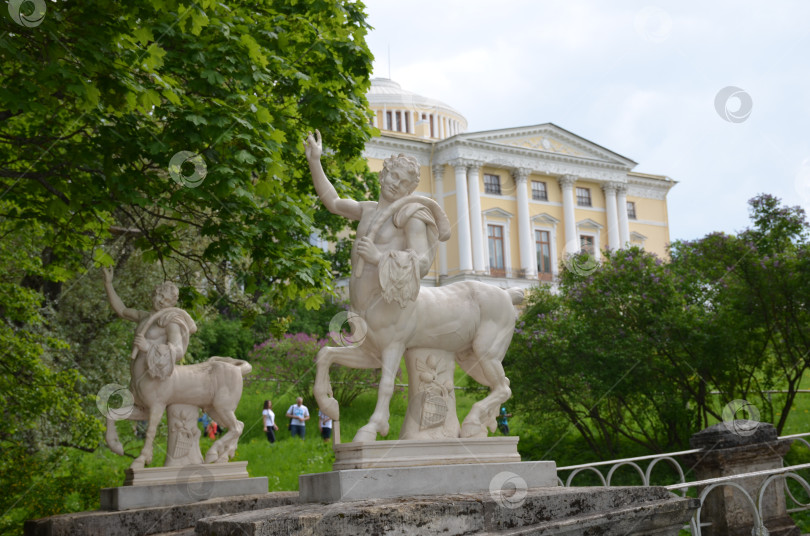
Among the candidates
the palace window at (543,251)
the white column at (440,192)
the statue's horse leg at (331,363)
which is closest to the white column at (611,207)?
the palace window at (543,251)

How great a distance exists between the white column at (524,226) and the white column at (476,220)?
123 inches

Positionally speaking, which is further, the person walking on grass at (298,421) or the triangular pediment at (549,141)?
the triangular pediment at (549,141)

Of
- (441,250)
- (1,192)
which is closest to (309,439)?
(1,192)

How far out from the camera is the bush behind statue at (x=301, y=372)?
83.4 ft

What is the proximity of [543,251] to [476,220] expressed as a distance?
627 cm

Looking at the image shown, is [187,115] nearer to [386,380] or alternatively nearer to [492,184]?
[386,380]

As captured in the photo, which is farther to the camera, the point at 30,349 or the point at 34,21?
the point at 30,349

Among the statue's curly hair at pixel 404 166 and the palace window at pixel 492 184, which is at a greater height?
the palace window at pixel 492 184

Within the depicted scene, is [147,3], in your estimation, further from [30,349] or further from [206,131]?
[30,349]

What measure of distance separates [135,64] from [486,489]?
5.38 meters

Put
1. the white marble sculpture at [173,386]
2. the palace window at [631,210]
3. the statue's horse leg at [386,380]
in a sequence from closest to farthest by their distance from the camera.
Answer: the statue's horse leg at [386,380] → the white marble sculpture at [173,386] → the palace window at [631,210]

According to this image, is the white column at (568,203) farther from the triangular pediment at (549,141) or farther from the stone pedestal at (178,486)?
the stone pedestal at (178,486)

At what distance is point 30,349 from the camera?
37.1 ft

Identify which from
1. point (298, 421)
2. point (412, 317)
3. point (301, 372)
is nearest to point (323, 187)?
point (412, 317)
